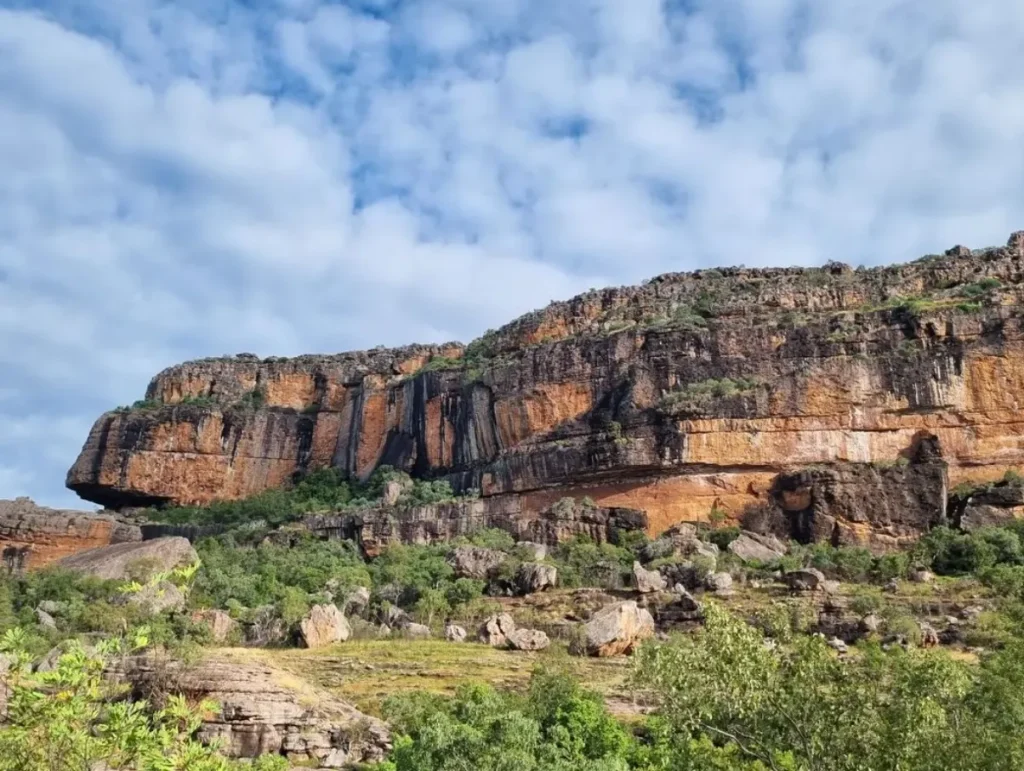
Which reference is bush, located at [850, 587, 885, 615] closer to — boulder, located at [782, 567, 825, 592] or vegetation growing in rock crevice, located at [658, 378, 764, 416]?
boulder, located at [782, 567, 825, 592]

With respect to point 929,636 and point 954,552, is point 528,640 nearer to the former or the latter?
point 929,636

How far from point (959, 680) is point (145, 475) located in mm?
69153

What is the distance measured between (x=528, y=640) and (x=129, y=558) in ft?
82.1

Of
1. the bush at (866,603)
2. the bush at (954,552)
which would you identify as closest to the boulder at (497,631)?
the bush at (866,603)

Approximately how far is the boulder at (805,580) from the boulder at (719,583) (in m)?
2.23

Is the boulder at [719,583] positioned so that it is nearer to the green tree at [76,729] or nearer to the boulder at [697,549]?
→ the boulder at [697,549]

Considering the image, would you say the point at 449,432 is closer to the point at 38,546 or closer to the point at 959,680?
the point at 38,546

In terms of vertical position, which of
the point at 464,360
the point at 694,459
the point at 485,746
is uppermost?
the point at 464,360

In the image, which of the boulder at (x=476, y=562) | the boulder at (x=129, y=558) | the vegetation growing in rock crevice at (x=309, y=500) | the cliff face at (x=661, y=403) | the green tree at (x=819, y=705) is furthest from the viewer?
the vegetation growing in rock crevice at (x=309, y=500)

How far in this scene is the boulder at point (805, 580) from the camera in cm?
3834

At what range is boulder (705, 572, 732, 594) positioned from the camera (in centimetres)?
3894

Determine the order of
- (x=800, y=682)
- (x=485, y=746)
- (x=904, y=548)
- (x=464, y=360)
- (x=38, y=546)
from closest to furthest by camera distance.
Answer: (x=800, y=682) → (x=485, y=746) → (x=904, y=548) → (x=38, y=546) → (x=464, y=360)

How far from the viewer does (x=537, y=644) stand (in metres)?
34.2

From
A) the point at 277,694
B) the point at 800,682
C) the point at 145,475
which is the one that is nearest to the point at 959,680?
the point at 800,682
